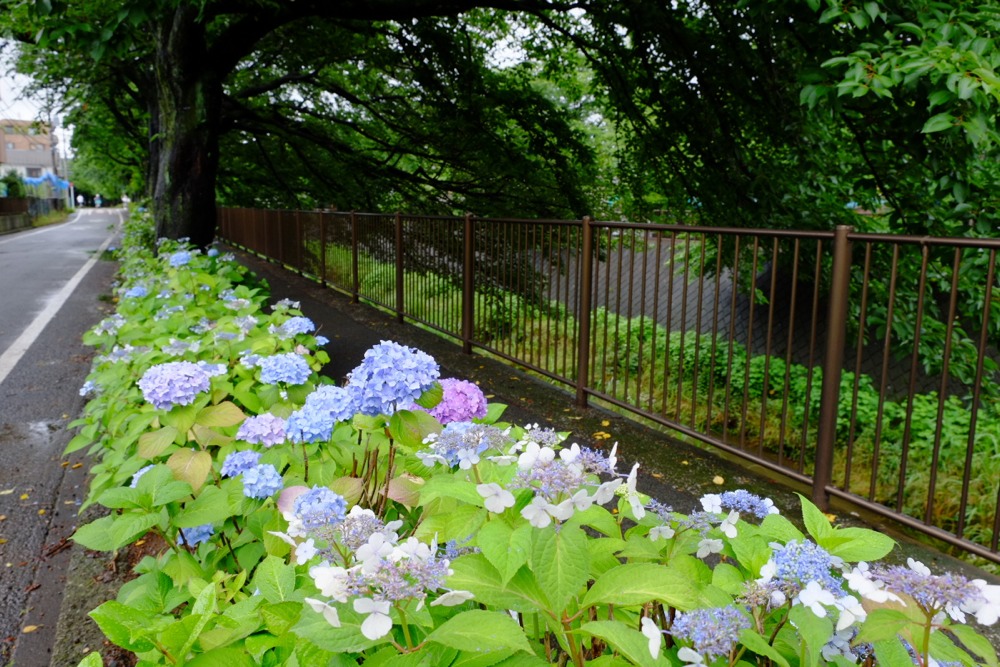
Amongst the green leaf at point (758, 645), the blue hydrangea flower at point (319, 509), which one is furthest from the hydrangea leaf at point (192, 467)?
the green leaf at point (758, 645)

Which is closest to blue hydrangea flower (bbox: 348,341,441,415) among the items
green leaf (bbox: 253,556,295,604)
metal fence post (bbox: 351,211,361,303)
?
green leaf (bbox: 253,556,295,604)

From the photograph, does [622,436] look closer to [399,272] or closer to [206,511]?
[206,511]

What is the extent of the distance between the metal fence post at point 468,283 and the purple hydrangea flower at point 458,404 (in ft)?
15.4

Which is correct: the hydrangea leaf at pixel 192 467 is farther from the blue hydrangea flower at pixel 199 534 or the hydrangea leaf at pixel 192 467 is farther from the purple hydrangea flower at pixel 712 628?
the purple hydrangea flower at pixel 712 628

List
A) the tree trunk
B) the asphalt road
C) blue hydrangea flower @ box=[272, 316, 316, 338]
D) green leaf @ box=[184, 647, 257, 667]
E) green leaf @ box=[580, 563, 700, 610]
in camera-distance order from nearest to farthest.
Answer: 1. green leaf @ box=[580, 563, 700, 610]
2. green leaf @ box=[184, 647, 257, 667]
3. the asphalt road
4. blue hydrangea flower @ box=[272, 316, 316, 338]
5. the tree trunk

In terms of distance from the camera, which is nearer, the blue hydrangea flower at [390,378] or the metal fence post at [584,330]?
the blue hydrangea flower at [390,378]

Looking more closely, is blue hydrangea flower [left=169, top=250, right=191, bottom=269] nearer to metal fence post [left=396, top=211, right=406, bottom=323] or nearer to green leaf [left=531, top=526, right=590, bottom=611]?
metal fence post [left=396, top=211, right=406, bottom=323]

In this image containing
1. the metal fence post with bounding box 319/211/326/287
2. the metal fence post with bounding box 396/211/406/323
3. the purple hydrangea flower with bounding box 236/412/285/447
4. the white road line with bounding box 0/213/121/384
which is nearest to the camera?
the purple hydrangea flower with bounding box 236/412/285/447

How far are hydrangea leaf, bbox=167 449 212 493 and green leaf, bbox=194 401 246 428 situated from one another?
0.52 feet

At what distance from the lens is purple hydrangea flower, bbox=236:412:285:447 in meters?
2.24

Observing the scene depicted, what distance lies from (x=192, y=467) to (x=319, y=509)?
3.40ft

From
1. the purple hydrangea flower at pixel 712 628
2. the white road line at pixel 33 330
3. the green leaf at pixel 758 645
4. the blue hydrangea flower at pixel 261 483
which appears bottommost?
the white road line at pixel 33 330

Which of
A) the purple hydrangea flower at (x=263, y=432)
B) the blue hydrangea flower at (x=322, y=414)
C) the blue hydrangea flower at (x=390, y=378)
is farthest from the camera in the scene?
the purple hydrangea flower at (x=263, y=432)

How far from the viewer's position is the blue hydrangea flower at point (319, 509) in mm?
1325
